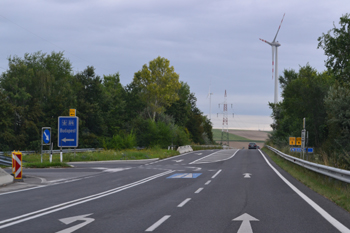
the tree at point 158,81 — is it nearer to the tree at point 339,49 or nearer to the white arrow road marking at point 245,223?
the tree at point 339,49

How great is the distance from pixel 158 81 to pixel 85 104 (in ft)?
48.9

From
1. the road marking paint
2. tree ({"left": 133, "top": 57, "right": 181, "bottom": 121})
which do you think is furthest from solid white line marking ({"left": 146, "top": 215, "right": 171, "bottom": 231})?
tree ({"left": 133, "top": 57, "right": 181, "bottom": 121})

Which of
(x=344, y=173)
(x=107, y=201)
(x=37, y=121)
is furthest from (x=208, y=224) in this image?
(x=37, y=121)

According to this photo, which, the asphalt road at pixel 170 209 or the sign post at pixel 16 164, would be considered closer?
the asphalt road at pixel 170 209

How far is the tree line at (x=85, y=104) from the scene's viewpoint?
5509cm

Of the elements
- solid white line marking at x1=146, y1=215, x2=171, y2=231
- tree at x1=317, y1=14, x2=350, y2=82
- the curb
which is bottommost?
the curb

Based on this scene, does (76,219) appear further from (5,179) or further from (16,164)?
(16,164)

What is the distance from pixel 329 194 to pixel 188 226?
20.3 ft

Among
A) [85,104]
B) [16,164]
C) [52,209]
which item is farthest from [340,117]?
[85,104]

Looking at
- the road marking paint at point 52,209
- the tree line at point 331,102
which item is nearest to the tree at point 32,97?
the tree line at point 331,102

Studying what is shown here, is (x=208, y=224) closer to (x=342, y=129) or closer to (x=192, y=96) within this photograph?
(x=342, y=129)

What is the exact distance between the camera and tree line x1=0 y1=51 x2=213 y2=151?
5509cm

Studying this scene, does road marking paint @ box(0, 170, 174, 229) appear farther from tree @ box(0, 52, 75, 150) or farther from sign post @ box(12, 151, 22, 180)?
tree @ box(0, 52, 75, 150)

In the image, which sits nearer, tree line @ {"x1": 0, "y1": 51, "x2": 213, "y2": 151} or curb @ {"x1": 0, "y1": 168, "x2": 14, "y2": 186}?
curb @ {"x1": 0, "y1": 168, "x2": 14, "y2": 186}
